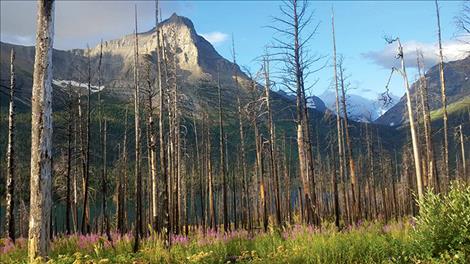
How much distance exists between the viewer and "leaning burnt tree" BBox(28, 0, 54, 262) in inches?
281

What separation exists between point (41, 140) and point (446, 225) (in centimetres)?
815

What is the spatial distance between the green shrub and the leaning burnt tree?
7.44 m

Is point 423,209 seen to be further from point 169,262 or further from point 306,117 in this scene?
point 306,117

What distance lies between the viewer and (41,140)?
24.1 feet

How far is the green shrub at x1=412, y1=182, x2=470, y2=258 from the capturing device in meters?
8.10

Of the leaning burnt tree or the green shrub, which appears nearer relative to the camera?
the leaning burnt tree

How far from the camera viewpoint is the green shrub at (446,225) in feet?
26.6

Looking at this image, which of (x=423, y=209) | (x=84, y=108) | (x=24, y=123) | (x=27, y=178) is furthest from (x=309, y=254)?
(x=24, y=123)

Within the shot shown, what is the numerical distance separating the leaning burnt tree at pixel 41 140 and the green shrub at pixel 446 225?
24.4ft

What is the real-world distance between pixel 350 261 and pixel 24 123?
142 m

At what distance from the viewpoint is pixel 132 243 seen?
13836 mm

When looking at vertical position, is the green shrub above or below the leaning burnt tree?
below

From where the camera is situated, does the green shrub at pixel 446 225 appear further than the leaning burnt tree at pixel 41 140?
Yes

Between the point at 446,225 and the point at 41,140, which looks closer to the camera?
the point at 41,140
